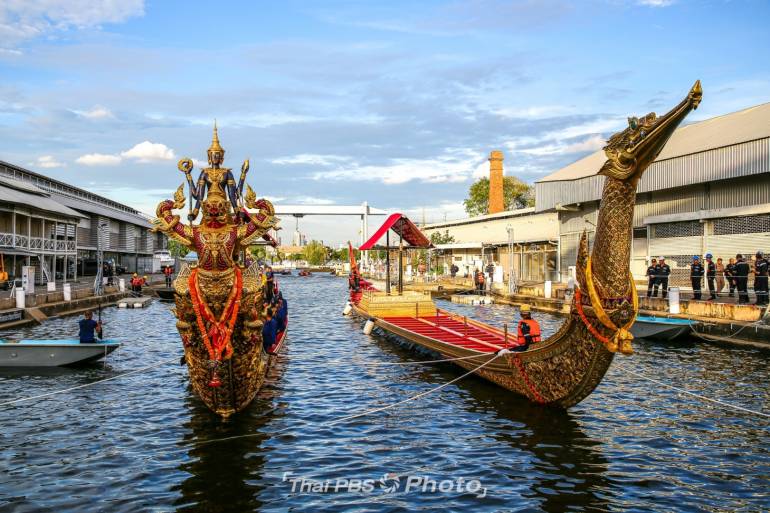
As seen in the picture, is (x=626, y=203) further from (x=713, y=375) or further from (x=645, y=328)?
(x=645, y=328)

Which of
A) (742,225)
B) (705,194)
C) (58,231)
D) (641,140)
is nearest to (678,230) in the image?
(705,194)

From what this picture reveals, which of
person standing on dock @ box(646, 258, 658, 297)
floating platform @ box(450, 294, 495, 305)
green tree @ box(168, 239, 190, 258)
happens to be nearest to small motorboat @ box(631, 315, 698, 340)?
person standing on dock @ box(646, 258, 658, 297)

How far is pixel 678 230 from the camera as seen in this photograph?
32812mm

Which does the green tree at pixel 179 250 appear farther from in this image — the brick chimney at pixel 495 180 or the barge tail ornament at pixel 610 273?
the brick chimney at pixel 495 180

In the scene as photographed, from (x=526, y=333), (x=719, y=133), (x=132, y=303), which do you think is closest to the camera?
(x=526, y=333)

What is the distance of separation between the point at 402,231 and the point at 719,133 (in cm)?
1956

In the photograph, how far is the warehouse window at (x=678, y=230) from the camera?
31609mm

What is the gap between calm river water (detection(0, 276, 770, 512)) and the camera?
9102 mm

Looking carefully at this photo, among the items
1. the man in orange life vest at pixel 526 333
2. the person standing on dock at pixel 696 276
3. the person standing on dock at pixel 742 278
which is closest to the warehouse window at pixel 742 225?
the person standing on dock at pixel 696 276

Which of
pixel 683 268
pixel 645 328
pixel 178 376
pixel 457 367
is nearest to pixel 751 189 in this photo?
pixel 683 268

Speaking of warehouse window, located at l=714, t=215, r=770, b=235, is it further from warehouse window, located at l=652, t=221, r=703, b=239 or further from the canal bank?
the canal bank

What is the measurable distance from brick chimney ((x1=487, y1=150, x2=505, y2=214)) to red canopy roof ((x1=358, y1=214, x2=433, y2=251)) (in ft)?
165

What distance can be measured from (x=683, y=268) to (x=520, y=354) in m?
22.7

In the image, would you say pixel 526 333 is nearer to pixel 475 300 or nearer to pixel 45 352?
pixel 45 352
